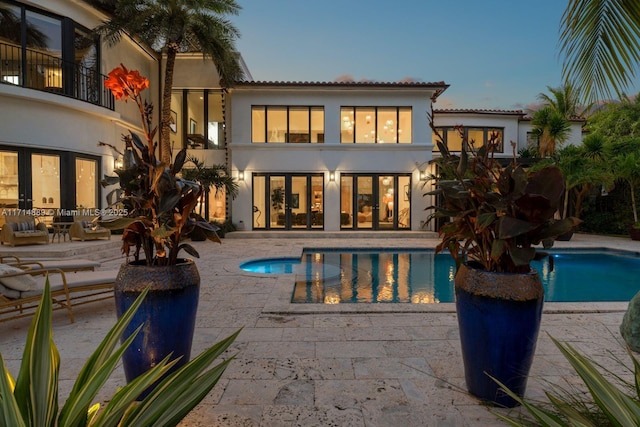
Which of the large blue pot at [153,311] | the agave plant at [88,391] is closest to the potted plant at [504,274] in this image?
the agave plant at [88,391]

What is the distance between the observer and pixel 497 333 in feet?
8.63

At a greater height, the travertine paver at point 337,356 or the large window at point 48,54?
the large window at point 48,54

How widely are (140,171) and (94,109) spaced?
41.0ft

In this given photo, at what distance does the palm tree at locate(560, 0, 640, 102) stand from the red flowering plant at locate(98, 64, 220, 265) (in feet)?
9.00

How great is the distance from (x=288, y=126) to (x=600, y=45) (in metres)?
15.4

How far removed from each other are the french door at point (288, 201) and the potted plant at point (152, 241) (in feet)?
45.9

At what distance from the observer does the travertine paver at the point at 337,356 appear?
2.67 m

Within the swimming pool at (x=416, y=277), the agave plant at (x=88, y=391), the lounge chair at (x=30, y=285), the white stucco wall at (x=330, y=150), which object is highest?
the white stucco wall at (x=330, y=150)

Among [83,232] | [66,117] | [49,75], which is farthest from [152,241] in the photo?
[49,75]

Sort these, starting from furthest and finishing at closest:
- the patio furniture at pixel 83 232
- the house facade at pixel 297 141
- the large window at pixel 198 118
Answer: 1. the large window at pixel 198 118
2. the house facade at pixel 297 141
3. the patio furniture at pixel 83 232

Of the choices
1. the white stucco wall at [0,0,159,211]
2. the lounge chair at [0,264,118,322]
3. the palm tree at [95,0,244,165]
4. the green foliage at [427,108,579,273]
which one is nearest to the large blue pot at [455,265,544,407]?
the green foliage at [427,108,579,273]

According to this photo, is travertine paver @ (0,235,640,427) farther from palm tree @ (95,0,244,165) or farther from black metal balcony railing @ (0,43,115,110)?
black metal balcony railing @ (0,43,115,110)

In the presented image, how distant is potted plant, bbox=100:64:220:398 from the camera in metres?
2.73

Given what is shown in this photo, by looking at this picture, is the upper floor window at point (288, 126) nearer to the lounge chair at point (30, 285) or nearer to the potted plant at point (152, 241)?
the lounge chair at point (30, 285)
